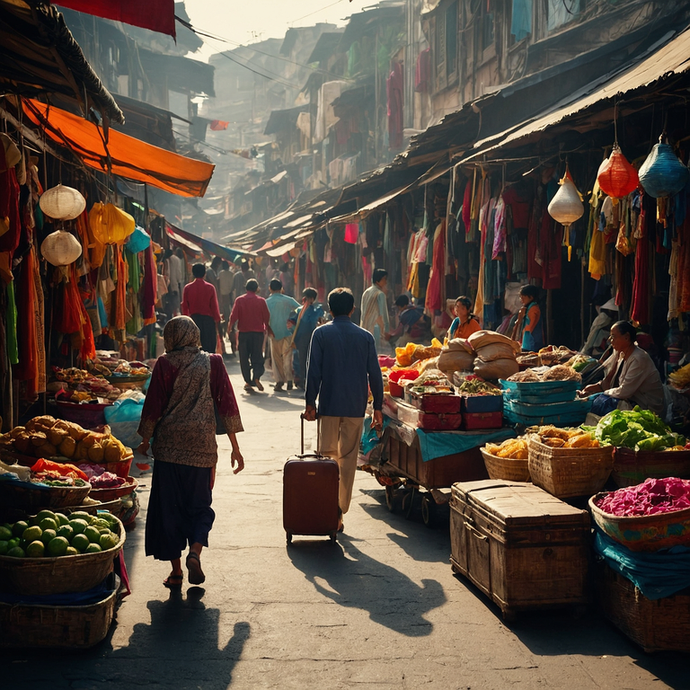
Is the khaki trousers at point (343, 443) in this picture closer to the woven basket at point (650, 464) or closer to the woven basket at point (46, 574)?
the woven basket at point (650, 464)

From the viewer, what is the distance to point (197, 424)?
5.33m

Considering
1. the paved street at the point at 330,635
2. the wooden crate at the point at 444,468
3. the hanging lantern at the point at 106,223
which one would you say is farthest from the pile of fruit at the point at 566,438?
the hanging lantern at the point at 106,223

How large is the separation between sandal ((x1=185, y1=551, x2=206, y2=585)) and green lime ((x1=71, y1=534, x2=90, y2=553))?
3.05ft

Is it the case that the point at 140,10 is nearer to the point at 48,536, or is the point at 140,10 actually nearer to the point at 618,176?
the point at 48,536

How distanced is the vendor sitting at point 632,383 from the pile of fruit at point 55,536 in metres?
4.44

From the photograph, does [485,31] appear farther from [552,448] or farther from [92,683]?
[92,683]

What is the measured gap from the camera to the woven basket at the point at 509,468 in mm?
6086

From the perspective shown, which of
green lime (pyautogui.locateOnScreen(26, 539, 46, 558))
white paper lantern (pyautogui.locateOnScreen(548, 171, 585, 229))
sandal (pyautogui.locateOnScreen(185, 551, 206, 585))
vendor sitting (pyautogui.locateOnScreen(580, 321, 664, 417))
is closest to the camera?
green lime (pyautogui.locateOnScreen(26, 539, 46, 558))

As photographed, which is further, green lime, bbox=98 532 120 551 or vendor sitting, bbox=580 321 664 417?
vendor sitting, bbox=580 321 664 417

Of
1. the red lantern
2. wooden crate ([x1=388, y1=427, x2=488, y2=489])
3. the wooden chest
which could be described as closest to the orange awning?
wooden crate ([x1=388, y1=427, x2=488, y2=489])

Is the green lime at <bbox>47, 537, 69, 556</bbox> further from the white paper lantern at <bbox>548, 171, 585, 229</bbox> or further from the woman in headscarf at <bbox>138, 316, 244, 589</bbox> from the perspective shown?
the white paper lantern at <bbox>548, 171, 585, 229</bbox>

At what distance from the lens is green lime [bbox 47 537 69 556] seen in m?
4.33

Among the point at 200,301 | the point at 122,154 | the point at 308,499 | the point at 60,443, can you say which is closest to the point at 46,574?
the point at 60,443

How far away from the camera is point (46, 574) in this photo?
14.0 feet
